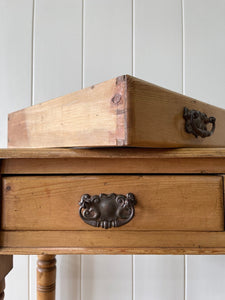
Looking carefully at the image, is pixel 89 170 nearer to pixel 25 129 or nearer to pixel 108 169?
pixel 108 169

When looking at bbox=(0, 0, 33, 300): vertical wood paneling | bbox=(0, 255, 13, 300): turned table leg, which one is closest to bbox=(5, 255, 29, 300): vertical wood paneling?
bbox=(0, 0, 33, 300): vertical wood paneling

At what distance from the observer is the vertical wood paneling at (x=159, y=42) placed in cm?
81

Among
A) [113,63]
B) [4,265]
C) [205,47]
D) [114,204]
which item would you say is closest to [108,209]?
[114,204]

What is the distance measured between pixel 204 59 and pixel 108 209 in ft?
2.13

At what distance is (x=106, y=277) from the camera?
0.83 m

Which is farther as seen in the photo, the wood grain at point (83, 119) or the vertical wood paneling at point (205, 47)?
the vertical wood paneling at point (205, 47)

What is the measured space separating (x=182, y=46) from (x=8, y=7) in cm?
58

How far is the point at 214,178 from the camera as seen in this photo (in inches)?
16.0

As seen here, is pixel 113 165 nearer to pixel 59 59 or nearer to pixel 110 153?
pixel 110 153

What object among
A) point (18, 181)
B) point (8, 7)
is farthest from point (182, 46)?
point (18, 181)

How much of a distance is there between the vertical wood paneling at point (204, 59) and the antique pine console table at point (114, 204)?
495mm

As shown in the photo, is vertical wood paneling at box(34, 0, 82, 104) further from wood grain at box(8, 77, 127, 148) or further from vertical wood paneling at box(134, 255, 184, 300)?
vertical wood paneling at box(134, 255, 184, 300)

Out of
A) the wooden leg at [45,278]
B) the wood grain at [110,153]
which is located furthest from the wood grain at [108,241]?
the wooden leg at [45,278]

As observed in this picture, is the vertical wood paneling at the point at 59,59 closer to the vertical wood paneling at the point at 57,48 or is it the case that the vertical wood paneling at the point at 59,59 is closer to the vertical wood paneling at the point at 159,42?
the vertical wood paneling at the point at 57,48
